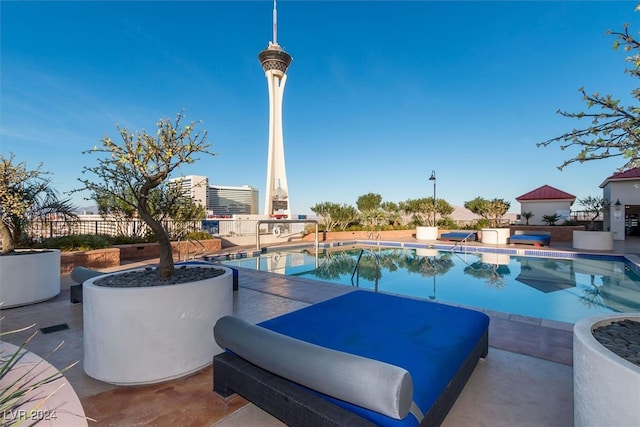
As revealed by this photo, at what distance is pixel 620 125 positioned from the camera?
5.51 feet

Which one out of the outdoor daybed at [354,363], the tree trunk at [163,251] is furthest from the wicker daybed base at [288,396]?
the tree trunk at [163,251]

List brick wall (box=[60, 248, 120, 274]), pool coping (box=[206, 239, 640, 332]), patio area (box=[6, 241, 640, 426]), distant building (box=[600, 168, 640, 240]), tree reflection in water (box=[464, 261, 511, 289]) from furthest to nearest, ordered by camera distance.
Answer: distant building (box=[600, 168, 640, 240]) → pool coping (box=[206, 239, 640, 332]) → tree reflection in water (box=[464, 261, 511, 289]) → brick wall (box=[60, 248, 120, 274]) → patio area (box=[6, 241, 640, 426])

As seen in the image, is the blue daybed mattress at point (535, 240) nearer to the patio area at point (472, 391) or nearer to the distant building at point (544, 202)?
the distant building at point (544, 202)

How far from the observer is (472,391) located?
2.46 m

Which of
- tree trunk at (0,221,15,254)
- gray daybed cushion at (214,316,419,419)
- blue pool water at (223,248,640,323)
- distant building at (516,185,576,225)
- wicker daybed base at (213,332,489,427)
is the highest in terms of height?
distant building at (516,185,576,225)

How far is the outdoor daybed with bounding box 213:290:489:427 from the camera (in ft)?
4.88

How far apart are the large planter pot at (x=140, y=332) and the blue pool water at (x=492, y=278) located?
394 cm

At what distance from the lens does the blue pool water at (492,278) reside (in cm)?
585

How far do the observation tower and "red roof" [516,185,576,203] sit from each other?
1855 centimetres

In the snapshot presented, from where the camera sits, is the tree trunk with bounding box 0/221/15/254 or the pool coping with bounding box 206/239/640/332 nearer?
the tree trunk with bounding box 0/221/15/254

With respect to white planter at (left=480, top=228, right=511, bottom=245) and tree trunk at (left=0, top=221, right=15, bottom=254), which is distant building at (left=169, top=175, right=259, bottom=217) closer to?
white planter at (left=480, top=228, right=511, bottom=245)

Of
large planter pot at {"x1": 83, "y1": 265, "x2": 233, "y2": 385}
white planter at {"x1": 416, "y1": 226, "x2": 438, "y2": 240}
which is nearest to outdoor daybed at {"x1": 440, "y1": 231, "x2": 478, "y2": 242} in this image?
white planter at {"x1": 416, "y1": 226, "x2": 438, "y2": 240}

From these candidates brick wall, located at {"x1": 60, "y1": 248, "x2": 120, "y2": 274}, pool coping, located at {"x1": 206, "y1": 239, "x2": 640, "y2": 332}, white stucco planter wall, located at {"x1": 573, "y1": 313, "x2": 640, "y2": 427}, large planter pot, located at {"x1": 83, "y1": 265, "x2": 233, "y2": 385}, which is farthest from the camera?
pool coping, located at {"x1": 206, "y1": 239, "x2": 640, "y2": 332}

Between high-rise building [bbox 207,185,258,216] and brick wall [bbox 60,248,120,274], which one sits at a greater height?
high-rise building [bbox 207,185,258,216]
